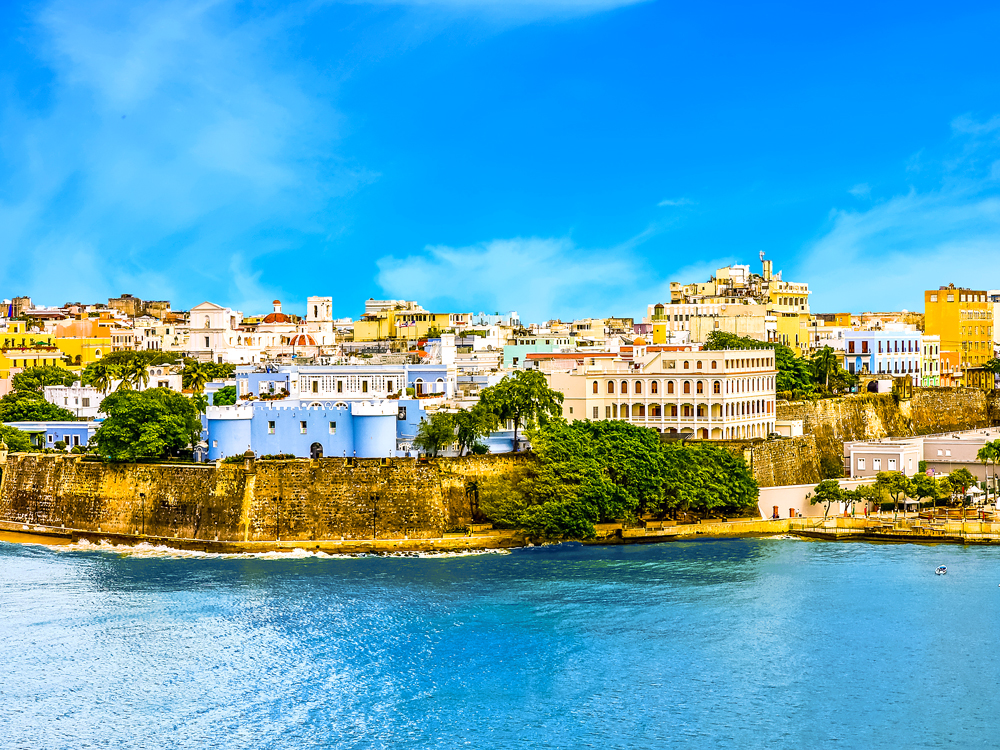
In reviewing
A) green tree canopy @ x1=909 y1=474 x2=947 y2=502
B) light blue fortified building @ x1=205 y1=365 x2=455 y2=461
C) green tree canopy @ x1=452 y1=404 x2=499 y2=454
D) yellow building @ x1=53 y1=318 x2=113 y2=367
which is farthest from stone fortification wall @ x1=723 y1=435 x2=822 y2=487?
yellow building @ x1=53 y1=318 x2=113 y2=367

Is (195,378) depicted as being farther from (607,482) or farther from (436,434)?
(607,482)

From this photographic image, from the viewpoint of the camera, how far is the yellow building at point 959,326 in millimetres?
76500

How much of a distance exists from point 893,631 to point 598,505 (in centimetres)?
1094

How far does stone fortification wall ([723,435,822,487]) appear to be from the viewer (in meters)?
46.5

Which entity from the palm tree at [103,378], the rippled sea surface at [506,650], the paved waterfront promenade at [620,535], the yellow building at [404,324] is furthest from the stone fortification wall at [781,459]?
the yellow building at [404,324]

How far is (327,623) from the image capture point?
30.5 meters

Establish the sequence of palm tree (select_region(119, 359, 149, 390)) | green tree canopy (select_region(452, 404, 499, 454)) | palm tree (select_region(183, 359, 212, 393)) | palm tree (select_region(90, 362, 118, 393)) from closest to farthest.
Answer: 1. green tree canopy (select_region(452, 404, 499, 454))
2. palm tree (select_region(119, 359, 149, 390))
3. palm tree (select_region(90, 362, 118, 393))
4. palm tree (select_region(183, 359, 212, 393))

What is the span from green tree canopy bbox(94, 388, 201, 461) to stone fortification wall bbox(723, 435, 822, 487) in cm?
1788

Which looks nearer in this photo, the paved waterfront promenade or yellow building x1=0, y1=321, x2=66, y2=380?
the paved waterfront promenade

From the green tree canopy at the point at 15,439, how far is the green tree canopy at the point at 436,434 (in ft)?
46.4

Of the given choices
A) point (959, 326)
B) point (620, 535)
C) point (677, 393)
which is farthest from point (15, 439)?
point (959, 326)

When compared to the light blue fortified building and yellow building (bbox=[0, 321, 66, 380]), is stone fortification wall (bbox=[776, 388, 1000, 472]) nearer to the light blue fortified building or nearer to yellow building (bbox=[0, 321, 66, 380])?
the light blue fortified building

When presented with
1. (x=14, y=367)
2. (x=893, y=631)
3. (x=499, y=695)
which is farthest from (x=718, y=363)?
(x=14, y=367)

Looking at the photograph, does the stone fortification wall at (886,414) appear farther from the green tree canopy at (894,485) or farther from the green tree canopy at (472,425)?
the green tree canopy at (472,425)
